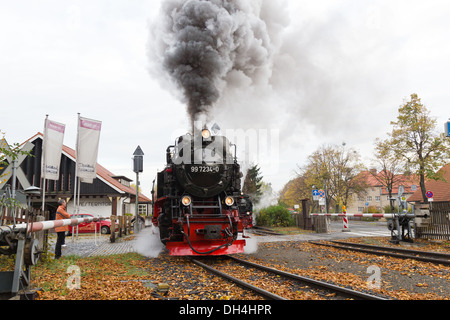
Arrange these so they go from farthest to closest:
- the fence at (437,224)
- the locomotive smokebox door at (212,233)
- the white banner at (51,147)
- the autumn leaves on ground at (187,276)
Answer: the white banner at (51,147) < the fence at (437,224) < the locomotive smokebox door at (212,233) < the autumn leaves on ground at (187,276)

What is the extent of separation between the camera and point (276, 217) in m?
22.8

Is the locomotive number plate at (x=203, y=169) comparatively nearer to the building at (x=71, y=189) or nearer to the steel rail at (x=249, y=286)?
the steel rail at (x=249, y=286)

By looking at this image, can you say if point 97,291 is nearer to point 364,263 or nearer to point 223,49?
point 364,263

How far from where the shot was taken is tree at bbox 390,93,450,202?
79.2 feet

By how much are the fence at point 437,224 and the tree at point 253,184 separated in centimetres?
2102

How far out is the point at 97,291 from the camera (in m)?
5.00

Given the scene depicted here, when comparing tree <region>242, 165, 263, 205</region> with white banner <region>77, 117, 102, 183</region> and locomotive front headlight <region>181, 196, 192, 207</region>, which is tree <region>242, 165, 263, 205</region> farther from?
locomotive front headlight <region>181, 196, 192, 207</region>

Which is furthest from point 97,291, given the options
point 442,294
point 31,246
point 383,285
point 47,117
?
point 47,117

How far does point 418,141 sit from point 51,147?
83.5 feet

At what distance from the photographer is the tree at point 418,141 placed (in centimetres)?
2414

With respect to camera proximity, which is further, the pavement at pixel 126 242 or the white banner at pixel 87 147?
the white banner at pixel 87 147

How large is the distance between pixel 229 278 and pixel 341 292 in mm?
1918

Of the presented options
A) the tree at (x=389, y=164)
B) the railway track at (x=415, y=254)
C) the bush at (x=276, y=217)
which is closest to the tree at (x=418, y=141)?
the tree at (x=389, y=164)

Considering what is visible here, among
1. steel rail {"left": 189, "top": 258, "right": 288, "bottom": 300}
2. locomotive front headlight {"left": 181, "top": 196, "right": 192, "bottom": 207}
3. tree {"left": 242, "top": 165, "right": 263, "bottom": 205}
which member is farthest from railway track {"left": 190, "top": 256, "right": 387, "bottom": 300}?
tree {"left": 242, "top": 165, "right": 263, "bottom": 205}
